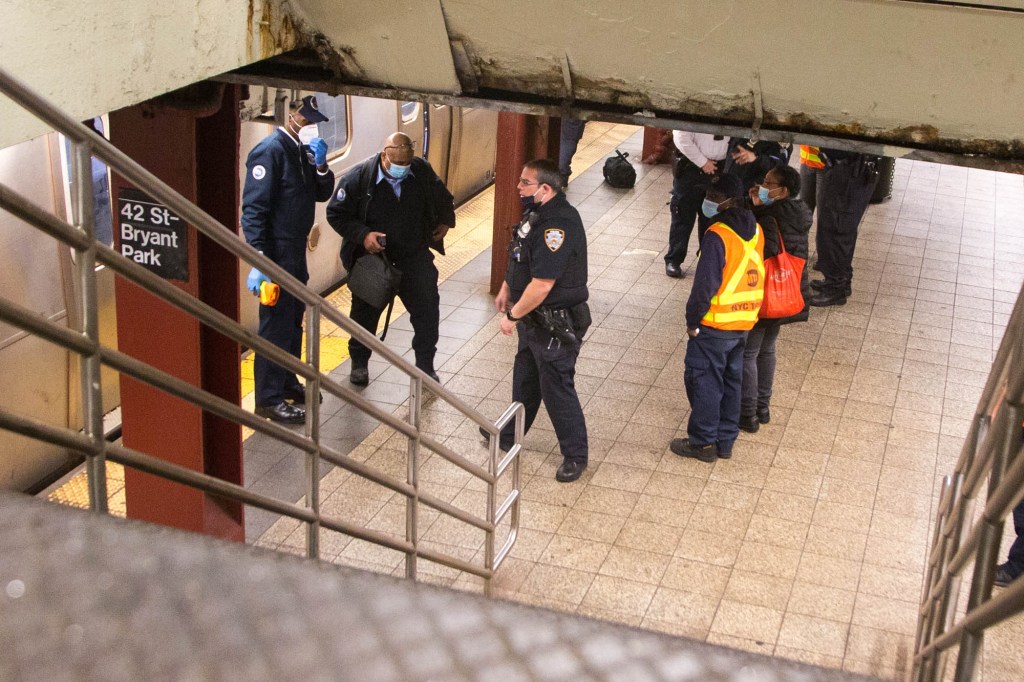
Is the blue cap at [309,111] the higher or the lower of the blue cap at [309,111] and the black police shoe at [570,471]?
the higher

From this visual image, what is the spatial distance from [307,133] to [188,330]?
2338mm

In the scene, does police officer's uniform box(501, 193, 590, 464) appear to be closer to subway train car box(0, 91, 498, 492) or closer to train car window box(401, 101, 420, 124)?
subway train car box(0, 91, 498, 492)

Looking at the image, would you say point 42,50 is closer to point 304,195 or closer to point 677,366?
point 304,195

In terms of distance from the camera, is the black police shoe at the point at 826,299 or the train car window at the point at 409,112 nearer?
the black police shoe at the point at 826,299

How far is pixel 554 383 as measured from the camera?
6133 millimetres

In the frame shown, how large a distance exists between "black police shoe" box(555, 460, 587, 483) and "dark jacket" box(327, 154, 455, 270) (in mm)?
1747

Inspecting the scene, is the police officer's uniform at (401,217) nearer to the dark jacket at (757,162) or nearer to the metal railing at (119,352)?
the dark jacket at (757,162)

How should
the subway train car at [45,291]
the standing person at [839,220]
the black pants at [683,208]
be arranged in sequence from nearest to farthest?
the subway train car at [45,291] → the standing person at [839,220] → the black pants at [683,208]

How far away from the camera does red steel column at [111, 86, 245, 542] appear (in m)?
4.20

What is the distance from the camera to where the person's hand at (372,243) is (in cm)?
686

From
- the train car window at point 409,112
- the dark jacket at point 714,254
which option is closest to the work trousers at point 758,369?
the dark jacket at point 714,254

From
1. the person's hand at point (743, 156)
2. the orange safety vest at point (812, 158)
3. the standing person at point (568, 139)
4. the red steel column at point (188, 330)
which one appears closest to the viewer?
the red steel column at point (188, 330)

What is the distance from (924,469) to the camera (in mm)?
6535

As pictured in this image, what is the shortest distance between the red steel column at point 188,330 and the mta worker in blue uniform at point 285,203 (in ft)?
5.25
